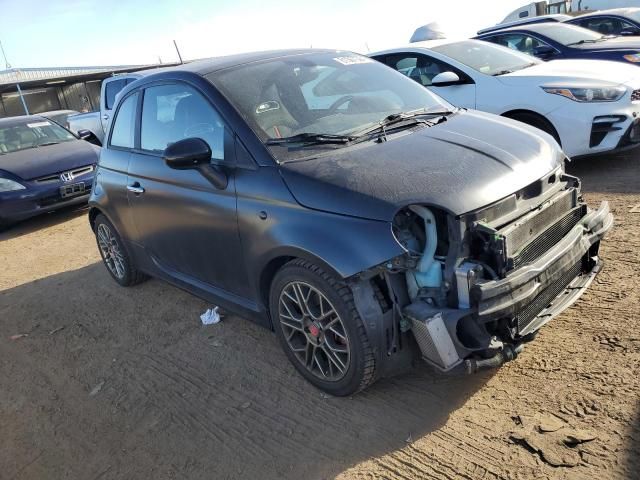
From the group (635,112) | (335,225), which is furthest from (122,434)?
(635,112)

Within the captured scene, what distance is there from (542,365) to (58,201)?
24.2ft

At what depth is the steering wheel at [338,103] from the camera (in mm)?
3407

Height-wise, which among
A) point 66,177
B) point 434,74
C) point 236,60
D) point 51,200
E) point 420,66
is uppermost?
point 236,60

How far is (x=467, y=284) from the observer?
2.40 m

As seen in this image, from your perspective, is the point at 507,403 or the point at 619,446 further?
the point at 507,403

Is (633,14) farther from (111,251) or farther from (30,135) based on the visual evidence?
(30,135)

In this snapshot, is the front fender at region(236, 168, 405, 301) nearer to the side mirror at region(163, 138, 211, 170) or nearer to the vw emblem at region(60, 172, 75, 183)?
the side mirror at region(163, 138, 211, 170)

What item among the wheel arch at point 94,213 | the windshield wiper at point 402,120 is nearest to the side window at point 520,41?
the windshield wiper at point 402,120

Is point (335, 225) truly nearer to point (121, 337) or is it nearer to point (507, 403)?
point (507, 403)

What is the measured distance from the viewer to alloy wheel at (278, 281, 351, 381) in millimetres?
2752

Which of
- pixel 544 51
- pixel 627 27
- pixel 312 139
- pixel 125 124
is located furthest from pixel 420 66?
pixel 627 27

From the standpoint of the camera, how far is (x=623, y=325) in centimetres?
310

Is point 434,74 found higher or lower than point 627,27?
higher

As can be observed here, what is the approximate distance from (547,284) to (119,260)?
3.84 metres
